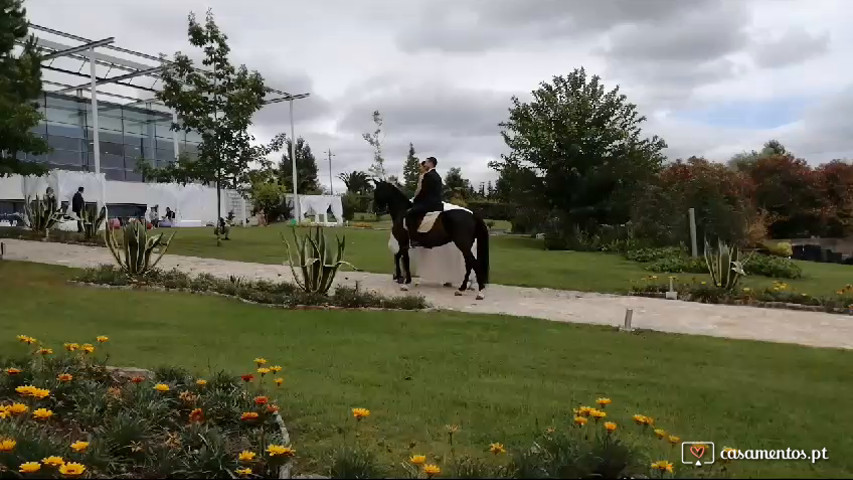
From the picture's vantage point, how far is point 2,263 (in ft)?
47.2

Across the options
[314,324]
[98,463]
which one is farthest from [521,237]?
[98,463]

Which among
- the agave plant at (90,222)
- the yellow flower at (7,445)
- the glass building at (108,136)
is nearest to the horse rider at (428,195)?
the yellow flower at (7,445)

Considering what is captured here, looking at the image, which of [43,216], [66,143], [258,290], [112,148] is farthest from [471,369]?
[112,148]

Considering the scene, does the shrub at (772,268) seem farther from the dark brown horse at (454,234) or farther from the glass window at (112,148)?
the glass window at (112,148)

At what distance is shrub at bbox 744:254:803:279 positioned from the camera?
1587 centimetres

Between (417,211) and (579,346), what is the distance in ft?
17.9

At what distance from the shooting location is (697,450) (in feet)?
11.8

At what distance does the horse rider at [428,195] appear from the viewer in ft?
39.4

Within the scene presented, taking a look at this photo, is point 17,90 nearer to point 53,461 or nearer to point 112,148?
point 53,461

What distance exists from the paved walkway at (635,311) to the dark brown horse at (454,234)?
50cm

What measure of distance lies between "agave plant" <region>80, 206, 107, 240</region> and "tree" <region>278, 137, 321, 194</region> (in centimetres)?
2518

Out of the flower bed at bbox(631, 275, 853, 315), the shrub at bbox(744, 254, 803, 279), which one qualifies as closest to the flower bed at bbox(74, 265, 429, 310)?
the flower bed at bbox(631, 275, 853, 315)

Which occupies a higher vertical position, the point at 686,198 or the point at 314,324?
the point at 686,198

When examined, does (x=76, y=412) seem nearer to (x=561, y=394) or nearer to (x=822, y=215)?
(x=561, y=394)
